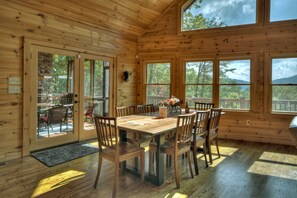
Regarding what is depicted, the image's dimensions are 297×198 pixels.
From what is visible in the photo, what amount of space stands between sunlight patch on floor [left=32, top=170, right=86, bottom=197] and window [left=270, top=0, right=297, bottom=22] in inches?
208

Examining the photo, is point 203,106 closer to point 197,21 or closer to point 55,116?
point 197,21

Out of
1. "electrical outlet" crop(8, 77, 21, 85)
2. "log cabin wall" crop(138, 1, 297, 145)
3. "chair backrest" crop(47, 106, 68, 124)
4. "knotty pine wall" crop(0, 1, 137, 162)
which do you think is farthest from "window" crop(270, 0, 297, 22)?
"electrical outlet" crop(8, 77, 21, 85)

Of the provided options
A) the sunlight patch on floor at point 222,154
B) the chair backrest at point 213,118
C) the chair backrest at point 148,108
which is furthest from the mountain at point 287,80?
the chair backrest at point 148,108

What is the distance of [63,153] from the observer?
407 centimetres

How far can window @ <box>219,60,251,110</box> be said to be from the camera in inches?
211

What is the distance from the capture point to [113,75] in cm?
584

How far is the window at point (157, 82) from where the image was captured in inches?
250

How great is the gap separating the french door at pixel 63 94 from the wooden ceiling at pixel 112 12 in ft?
2.52

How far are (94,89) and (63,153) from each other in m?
1.81

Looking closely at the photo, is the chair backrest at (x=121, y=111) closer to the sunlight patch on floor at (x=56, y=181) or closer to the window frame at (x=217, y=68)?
the sunlight patch on floor at (x=56, y=181)

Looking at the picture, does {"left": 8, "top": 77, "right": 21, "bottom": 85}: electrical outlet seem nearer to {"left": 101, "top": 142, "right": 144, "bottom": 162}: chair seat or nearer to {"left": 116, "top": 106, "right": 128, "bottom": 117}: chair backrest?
{"left": 116, "top": 106, "right": 128, "bottom": 117}: chair backrest

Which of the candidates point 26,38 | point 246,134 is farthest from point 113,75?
point 246,134

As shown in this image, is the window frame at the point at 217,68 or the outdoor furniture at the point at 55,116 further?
the window frame at the point at 217,68

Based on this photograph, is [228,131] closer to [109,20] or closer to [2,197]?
[109,20]
